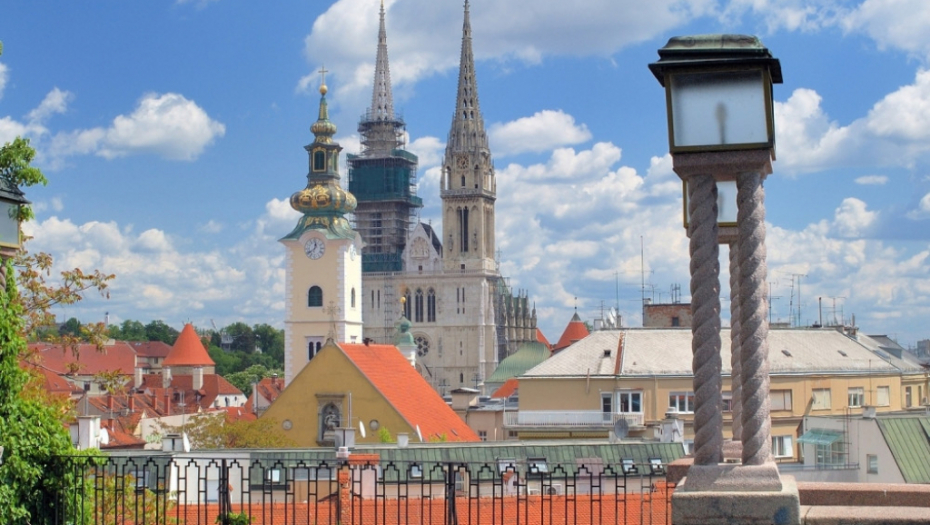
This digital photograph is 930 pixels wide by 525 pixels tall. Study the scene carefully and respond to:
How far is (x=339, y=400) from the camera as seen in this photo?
121 feet

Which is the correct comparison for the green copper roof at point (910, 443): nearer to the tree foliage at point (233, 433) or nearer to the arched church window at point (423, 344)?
the tree foliage at point (233, 433)

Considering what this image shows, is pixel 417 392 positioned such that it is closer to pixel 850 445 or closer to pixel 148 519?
pixel 850 445

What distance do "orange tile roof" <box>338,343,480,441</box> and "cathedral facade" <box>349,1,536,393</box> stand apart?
8235 cm

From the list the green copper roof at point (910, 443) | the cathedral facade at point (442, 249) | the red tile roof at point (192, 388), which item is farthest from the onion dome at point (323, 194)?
the green copper roof at point (910, 443)

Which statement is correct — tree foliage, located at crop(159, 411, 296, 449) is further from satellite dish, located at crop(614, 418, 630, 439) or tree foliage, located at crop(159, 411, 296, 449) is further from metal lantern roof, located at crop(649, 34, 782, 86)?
metal lantern roof, located at crop(649, 34, 782, 86)

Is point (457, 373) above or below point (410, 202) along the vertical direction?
below

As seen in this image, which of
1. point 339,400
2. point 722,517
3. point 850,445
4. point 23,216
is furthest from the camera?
point 339,400

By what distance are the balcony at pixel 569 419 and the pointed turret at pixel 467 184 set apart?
90.6 m

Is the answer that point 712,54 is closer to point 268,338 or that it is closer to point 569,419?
point 569,419

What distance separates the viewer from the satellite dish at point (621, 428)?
111 feet

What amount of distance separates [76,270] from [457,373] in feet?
366

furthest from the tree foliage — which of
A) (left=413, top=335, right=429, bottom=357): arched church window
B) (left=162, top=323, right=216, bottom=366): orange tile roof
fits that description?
(left=413, top=335, right=429, bottom=357): arched church window

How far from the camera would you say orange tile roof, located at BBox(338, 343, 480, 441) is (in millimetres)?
36844

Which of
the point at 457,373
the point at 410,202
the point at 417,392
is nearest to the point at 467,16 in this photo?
the point at 410,202
